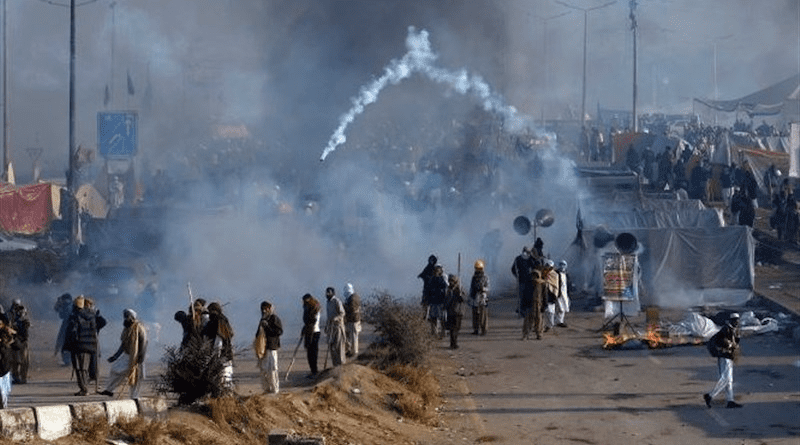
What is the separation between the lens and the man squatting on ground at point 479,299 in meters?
21.1

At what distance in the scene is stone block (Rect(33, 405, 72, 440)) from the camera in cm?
1134

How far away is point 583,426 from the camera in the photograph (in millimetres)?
15086

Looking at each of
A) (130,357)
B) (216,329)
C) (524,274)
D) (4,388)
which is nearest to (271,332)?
(216,329)

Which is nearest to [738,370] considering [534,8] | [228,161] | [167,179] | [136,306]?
[136,306]

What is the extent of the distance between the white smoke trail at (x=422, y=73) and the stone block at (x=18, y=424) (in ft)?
109

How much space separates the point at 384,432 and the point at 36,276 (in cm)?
1407

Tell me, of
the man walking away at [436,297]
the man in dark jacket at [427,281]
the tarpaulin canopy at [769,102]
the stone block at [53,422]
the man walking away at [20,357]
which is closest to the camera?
the stone block at [53,422]

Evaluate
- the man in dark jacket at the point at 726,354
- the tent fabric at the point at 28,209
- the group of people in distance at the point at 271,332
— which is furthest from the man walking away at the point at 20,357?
the tent fabric at the point at 28,209

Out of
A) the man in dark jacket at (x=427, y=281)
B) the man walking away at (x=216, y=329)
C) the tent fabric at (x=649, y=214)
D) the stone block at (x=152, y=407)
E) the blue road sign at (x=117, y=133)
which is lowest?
the stone block at (x=152, y=407)

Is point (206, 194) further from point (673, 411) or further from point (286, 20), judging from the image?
point (286, 20)

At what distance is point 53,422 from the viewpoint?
1147cm

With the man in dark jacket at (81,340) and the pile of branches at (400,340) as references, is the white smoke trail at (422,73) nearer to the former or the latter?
the pile of branches at (400,340)

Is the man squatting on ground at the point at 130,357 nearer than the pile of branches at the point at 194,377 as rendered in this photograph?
No

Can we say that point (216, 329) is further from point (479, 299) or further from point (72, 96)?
point (72, 96)
